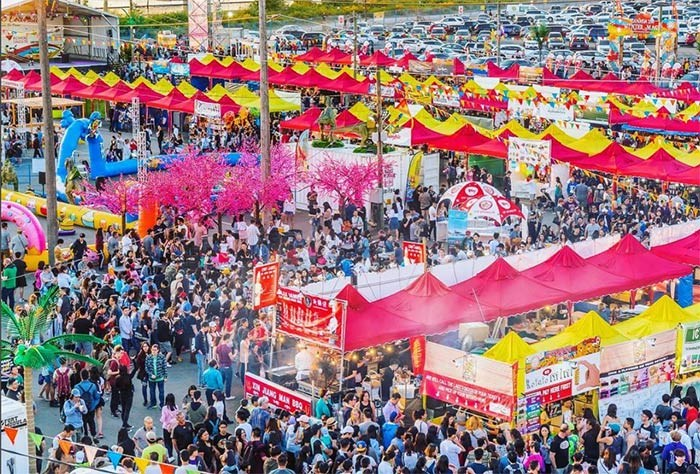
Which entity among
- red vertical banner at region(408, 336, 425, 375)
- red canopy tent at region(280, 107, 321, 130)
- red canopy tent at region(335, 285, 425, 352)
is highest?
red canopy tent at region(280, 107, 321, 130)

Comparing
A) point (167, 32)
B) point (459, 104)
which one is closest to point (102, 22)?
point (167, 32)

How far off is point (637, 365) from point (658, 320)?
87 cm

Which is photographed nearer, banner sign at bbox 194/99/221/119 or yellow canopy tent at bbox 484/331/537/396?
yellow canopy tent at bbox 484/331/537/396

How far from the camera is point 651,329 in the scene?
17.0 metres

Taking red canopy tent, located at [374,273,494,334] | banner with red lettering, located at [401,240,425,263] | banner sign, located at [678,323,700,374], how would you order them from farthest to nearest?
1. banner with red lettering, located at [401,240,425,263]
2. red canopy tent, located at [374,273,494,334]
3. banner sign, located at [678,323,700,374]

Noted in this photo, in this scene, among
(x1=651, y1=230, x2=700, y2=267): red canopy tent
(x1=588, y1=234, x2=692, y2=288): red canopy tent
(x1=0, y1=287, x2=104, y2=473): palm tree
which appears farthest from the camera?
(x1=651, y1=230, x2=700, y2=267): red canopy tent

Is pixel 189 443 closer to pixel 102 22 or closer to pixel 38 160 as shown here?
pixel 38 160

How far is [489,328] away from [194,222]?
31.2 ft

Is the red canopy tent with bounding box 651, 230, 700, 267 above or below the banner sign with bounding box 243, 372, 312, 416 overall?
above

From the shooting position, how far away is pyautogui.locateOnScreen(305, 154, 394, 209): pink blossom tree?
2923 cm

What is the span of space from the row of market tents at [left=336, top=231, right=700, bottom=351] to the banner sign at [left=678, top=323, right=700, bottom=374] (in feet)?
8.78

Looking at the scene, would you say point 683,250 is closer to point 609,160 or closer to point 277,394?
point 609,160

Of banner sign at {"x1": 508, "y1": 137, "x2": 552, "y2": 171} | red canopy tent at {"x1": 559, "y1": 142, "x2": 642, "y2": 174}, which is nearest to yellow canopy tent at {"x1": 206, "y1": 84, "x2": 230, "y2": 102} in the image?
banner sign at {"x1": 508, "y1": 137, "x2": 552, "y2": 171}

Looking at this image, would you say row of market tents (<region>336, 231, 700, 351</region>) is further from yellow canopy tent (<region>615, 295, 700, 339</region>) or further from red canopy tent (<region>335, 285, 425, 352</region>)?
yellow canopy tent (<region>615, 295, 700, 339</region>)
